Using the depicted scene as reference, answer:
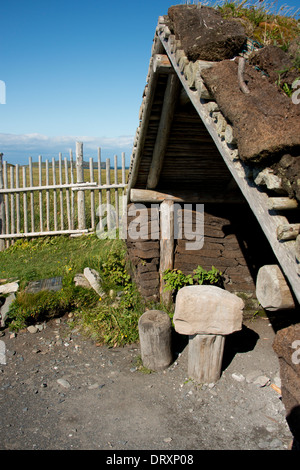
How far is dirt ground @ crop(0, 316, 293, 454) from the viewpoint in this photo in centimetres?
364

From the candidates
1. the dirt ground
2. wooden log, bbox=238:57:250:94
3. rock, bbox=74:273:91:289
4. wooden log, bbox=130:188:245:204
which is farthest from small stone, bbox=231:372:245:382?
wooden log, bbox=238:57:250:94

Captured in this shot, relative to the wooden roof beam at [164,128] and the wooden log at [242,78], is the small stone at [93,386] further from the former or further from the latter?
the wooden log at [242,78]

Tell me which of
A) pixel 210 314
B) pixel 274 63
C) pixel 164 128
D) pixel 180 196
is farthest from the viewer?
pixel 180 196

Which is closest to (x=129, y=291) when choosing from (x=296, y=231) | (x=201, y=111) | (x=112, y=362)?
(x=112, y=362)

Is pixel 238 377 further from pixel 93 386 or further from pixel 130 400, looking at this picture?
pixel 93 386

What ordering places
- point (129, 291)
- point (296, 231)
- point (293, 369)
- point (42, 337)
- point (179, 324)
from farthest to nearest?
point (129, 291) < point (42, 337) < point (179, 324) < point (293, 369) < point (296, 231)

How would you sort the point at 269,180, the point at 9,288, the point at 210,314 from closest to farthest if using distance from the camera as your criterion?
the point at 269,180
the point at 210,314
the point at 9,288

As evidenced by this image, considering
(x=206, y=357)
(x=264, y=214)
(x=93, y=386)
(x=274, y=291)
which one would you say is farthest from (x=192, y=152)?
(x=93, y=386)

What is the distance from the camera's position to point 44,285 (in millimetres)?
6516

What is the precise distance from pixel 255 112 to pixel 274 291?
1.22m

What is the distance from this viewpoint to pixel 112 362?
513 centimetres

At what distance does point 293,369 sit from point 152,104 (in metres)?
3.39

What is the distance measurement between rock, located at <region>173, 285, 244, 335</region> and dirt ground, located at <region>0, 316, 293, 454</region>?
0.77m
